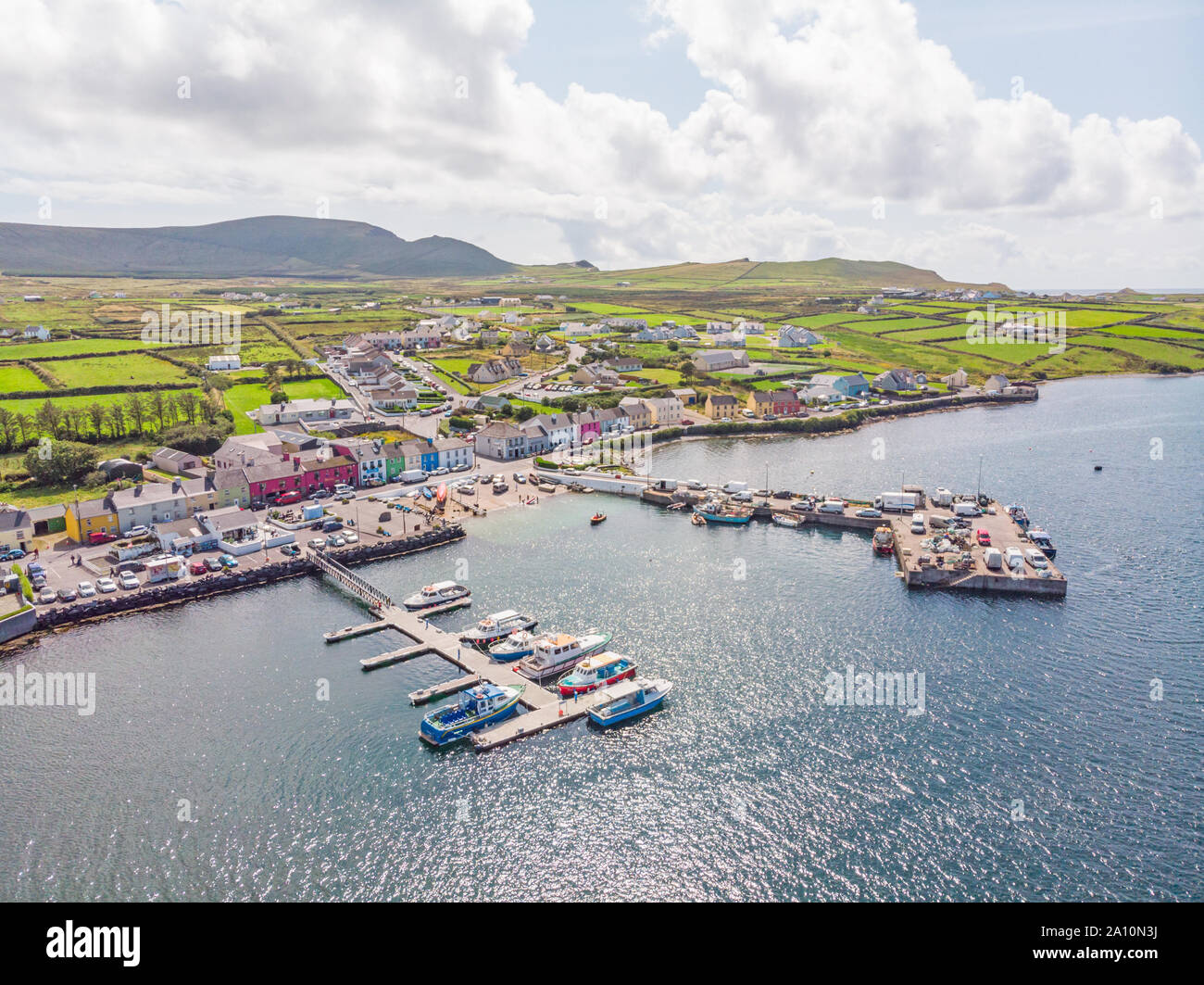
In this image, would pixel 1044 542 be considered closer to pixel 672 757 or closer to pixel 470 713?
pixel 672 757

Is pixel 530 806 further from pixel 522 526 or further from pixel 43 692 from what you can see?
pixel 522 526

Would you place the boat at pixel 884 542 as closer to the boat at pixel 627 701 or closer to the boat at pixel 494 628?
the boat at pixel 627 701

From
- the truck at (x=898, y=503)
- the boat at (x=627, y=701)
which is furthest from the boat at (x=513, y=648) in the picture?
the truck at (x=898, y=503)

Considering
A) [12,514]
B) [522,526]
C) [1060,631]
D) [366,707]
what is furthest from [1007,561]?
[12,514]

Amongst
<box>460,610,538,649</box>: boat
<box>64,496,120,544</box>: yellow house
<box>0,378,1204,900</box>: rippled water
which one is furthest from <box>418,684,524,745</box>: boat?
<box>64,496,120,544</box>: yellow house

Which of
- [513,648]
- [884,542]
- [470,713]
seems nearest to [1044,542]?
[884,542]

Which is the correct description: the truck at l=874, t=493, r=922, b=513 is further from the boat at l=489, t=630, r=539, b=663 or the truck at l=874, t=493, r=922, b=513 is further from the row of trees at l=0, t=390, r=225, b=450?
the row of trees at l=0, t=390, r=225, b=450

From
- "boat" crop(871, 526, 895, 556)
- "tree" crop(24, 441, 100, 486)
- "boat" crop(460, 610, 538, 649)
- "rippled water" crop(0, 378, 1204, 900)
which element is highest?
"tree" crop(24, 441, 100, 486)
